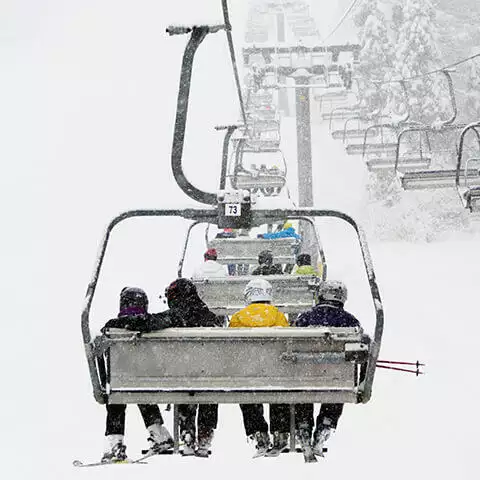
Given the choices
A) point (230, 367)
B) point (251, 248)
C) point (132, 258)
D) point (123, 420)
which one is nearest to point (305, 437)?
point (230, 367)

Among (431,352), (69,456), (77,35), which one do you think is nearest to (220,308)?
(69,456)

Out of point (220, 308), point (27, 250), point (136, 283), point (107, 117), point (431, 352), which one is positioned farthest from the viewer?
point (107, 117)

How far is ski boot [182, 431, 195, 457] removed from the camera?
5.25 meters

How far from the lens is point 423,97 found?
3356 cm

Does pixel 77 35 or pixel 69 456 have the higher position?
pixel 77 35

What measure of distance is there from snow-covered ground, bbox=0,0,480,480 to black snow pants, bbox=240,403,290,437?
199 mm

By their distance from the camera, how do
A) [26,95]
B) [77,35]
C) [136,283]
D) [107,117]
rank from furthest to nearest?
[77,35], [26,95], [107,117], [136,283]

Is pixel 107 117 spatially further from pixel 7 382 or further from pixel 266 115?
pixel 7 382

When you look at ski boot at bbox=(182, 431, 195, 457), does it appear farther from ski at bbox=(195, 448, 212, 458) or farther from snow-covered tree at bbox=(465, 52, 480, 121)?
snow-covered tree at bbox=(465, 52, 480, 121)

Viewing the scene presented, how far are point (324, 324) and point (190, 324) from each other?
0.82 metres

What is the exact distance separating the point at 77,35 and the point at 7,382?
70315 mm

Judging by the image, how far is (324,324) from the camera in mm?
5340

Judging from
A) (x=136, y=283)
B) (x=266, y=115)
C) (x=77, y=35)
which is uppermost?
(x=77, y=35)

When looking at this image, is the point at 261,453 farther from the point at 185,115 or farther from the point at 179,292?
the point at 185,115
